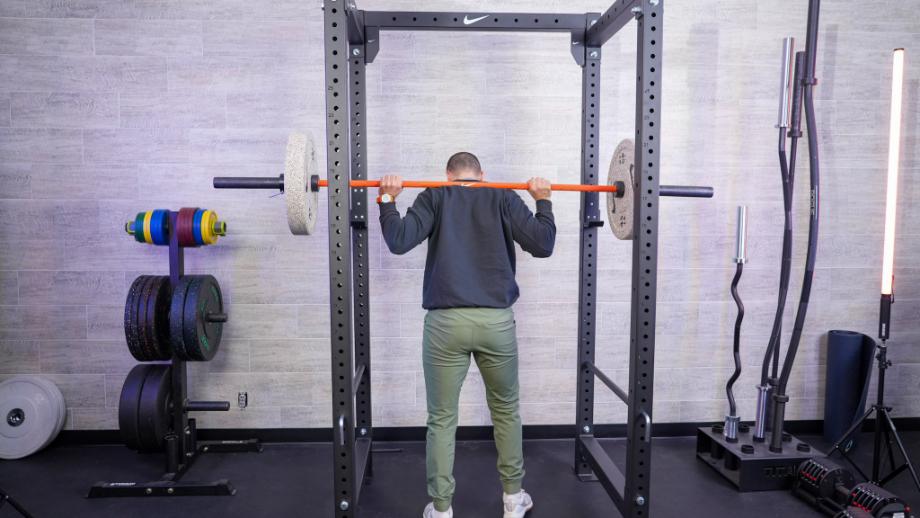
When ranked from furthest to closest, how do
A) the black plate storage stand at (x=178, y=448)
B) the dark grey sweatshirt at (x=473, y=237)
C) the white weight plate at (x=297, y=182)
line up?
the black plate storage stand at (x=178, y=448), the dark grey sweatshirt at (x=473, y=237), the white weight plate at (x=297, y=182)

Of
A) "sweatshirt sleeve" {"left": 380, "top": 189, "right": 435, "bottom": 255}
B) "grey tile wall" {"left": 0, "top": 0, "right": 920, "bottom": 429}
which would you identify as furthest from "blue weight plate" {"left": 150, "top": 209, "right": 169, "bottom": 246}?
"sweatshirt sleeve" {"left": 380, "top": 189, "right": 435, "bottom": 255}

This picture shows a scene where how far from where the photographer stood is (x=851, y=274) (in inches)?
126

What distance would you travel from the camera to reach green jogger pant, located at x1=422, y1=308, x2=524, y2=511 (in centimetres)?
216

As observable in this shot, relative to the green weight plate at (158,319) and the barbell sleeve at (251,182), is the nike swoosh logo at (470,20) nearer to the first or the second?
the barbell sleeve at (251,182)

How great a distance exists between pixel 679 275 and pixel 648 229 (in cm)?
140

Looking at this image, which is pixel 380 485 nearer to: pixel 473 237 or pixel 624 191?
pixel 473 237

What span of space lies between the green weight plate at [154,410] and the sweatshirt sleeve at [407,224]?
1414 mm

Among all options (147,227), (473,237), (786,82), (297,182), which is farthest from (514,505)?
(786,82)

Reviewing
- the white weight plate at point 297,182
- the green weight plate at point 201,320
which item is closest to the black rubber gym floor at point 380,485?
the green weight plate at point 201,320

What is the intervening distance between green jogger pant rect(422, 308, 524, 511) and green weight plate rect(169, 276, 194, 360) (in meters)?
1.16

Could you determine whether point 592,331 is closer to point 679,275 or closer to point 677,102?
point 679,275

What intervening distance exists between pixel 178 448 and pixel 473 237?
69.8 inches

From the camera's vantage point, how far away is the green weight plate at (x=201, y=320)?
2.60 m

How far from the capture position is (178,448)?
273cm
